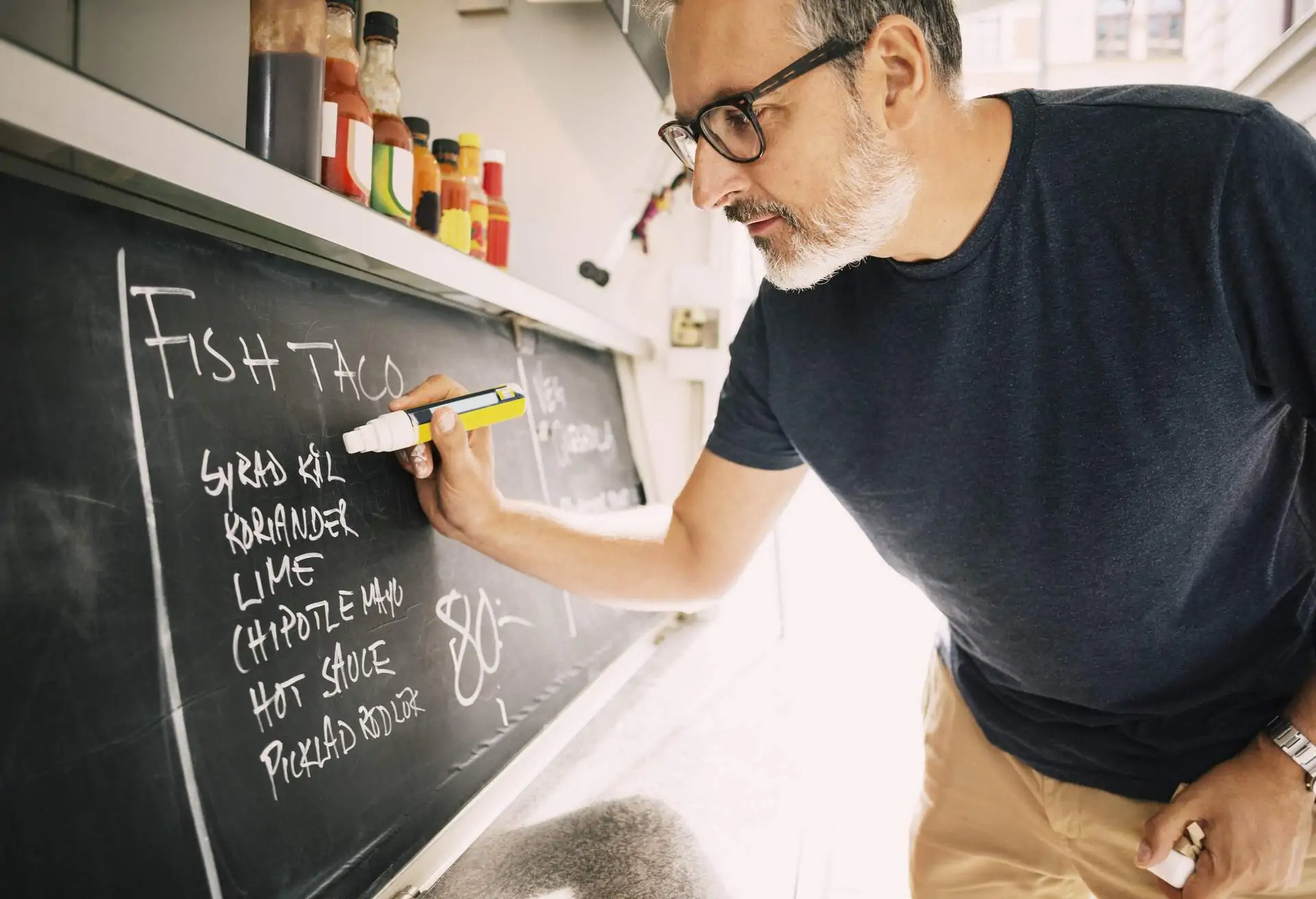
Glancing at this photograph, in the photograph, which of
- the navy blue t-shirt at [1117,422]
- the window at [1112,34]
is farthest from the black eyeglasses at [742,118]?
the window at [1112,34]

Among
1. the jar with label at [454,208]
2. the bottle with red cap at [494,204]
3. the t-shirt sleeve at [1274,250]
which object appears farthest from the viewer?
the bottle with red cap at [494,204]

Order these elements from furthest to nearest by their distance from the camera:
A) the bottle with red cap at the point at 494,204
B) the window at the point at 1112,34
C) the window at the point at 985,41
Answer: the window at the point at 1112,34
the window at the point at 985,41
the bottle with red cap at the point at 494,204

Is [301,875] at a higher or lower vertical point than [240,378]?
lower

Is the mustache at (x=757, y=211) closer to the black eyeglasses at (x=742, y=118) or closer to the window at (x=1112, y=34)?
the black eyeglasses at (x=742, y=118)

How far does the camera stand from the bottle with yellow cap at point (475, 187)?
1.13 metres

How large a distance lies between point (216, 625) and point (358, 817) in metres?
0.23

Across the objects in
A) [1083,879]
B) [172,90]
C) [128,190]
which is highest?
[172,90]

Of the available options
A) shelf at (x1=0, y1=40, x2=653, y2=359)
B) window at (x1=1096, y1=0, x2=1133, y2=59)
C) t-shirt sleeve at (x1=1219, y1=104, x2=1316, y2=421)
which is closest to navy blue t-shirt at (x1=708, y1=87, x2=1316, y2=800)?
t-shirt sleeve at (x1=1219, y1=104, x2=1316, y2=421)

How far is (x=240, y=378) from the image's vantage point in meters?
0.68

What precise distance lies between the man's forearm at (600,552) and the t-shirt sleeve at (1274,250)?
0.62 meters

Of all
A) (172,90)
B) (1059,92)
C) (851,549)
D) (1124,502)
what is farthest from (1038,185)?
(851,549)

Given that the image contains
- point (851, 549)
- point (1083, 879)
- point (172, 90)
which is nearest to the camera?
point (1083, 879)

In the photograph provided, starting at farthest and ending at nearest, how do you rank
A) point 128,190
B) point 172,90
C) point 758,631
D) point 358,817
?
point 758,631 → point 172,90 → point 358,817 → point 128,190

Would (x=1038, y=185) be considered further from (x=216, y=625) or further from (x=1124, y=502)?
(x=216, y=625)
